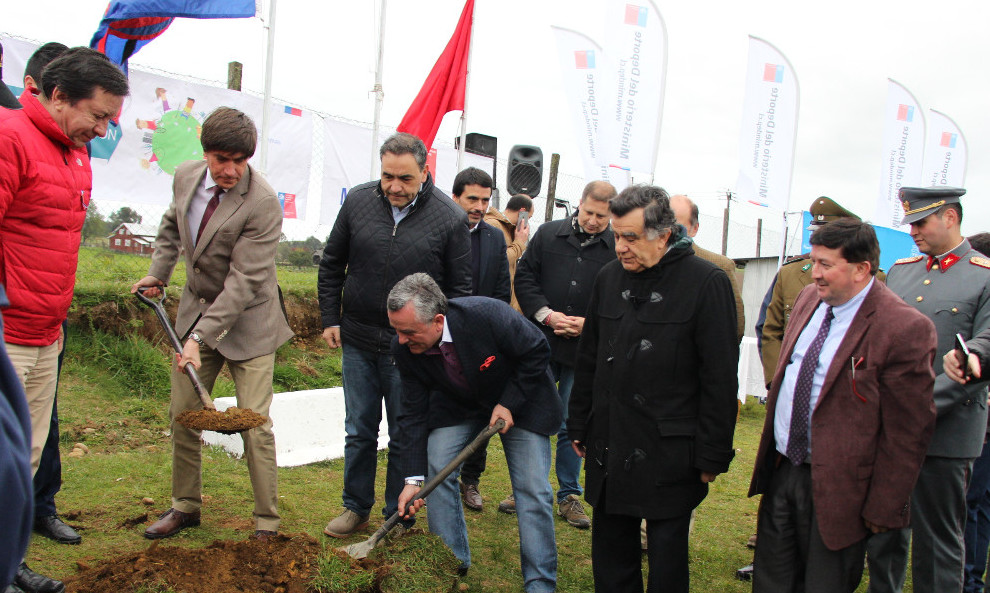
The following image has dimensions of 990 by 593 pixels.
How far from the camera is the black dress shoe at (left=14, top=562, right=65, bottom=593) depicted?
3.02 m

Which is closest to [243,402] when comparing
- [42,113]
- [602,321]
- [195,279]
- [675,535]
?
[195,279]

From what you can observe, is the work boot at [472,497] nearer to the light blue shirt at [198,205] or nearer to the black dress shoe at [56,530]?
the black dress shoe at [56,530]

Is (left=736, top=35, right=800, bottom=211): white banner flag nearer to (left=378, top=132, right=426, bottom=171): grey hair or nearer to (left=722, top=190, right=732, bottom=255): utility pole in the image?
(left=722, top=190, right=732, bottom=255): utility pole

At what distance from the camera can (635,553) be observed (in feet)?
10.8

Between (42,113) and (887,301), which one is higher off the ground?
(42,113)

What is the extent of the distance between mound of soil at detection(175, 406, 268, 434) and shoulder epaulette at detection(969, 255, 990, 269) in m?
3.65

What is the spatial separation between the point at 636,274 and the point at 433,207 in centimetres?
146

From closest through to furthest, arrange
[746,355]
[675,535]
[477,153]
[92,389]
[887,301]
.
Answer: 1. [887,301]
2. [675,535]
3. [92,389]
4. [746,355]
5. [477,153]

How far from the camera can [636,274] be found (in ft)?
10.4

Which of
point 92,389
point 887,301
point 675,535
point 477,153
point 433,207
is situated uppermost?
point 477,153

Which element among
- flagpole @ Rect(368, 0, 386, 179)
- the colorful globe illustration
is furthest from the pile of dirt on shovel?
flagpole @ Rect(368, 0, 386, 179)

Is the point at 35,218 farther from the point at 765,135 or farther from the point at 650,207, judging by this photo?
the point at 765,135

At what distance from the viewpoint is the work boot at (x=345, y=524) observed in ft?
13.7

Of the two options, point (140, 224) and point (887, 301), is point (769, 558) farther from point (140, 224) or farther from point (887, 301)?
point (140, 224)
